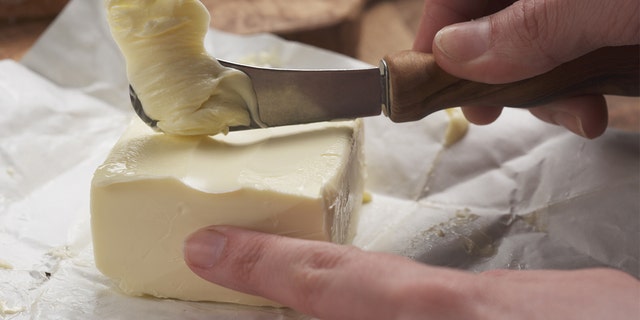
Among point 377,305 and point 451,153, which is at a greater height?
point 377,305

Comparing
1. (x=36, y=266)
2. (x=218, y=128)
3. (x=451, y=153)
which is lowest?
(x=36, y=266)

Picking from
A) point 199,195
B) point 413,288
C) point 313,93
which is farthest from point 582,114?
point 199,195

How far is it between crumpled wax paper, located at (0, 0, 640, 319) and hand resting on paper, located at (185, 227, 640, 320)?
0.26 metres

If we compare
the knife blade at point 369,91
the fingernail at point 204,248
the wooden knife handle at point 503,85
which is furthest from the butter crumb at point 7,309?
the wooden knife handle at point 503,85

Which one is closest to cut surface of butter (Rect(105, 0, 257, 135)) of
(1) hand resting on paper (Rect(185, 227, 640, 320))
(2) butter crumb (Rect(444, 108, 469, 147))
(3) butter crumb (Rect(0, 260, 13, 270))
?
(1) hand resting on paper (Rect(185, 227, 640, 320))

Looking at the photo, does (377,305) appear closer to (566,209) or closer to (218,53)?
(566,209)

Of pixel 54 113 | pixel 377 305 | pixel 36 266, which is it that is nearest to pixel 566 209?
pixel 377 305

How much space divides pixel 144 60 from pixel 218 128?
0.22m

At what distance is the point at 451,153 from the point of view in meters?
2.24

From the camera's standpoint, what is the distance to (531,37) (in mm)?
1628

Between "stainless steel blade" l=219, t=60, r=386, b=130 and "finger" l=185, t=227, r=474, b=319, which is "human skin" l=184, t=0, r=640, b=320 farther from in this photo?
"stainless steel blade" l=219, t=60, r=386, b=130

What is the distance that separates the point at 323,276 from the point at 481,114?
0.92 meters

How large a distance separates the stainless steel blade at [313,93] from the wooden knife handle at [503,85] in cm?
5

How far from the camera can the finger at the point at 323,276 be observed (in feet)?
4.30
